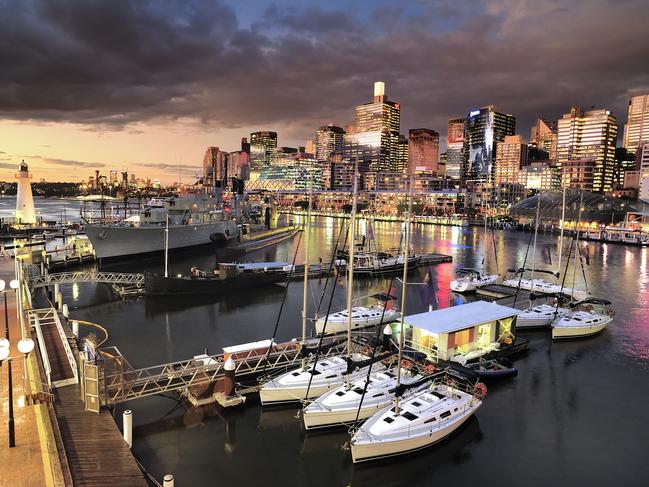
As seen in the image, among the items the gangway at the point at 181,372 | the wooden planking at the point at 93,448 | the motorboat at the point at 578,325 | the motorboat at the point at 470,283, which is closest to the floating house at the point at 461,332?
the gangway at the point at 181,372

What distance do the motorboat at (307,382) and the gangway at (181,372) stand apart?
1.76 meters

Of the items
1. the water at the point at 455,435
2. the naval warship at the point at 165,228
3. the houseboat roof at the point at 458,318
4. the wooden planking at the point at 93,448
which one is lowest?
the water at the point at 455,435

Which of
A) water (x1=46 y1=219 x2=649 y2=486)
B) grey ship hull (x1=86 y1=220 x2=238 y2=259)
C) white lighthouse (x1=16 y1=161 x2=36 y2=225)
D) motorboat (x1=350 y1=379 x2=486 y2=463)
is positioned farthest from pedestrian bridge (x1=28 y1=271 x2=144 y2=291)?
white lighthouse (x1=16 y1=161 x2=36 y2=225)

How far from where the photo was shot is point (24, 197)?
76062 millimetres

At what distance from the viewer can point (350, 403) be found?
1744 centimetres

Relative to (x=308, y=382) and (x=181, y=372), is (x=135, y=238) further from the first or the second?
(x=308, y=382)

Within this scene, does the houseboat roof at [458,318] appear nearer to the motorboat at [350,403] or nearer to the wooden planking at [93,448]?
the motorboat at [350,403]

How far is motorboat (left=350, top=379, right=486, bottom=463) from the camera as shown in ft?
50.1

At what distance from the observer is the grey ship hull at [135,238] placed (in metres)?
54.0

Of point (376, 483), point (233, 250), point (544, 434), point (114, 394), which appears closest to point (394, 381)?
point (376, 483)

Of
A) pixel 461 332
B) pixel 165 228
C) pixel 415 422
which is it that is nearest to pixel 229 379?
pixel 415 422

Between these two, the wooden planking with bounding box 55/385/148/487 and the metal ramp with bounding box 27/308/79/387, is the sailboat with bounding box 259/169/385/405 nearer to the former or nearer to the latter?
the wooden planking with bounding box 55/385/148/487

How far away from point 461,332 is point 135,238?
46.0m

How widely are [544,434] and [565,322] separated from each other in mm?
13702
